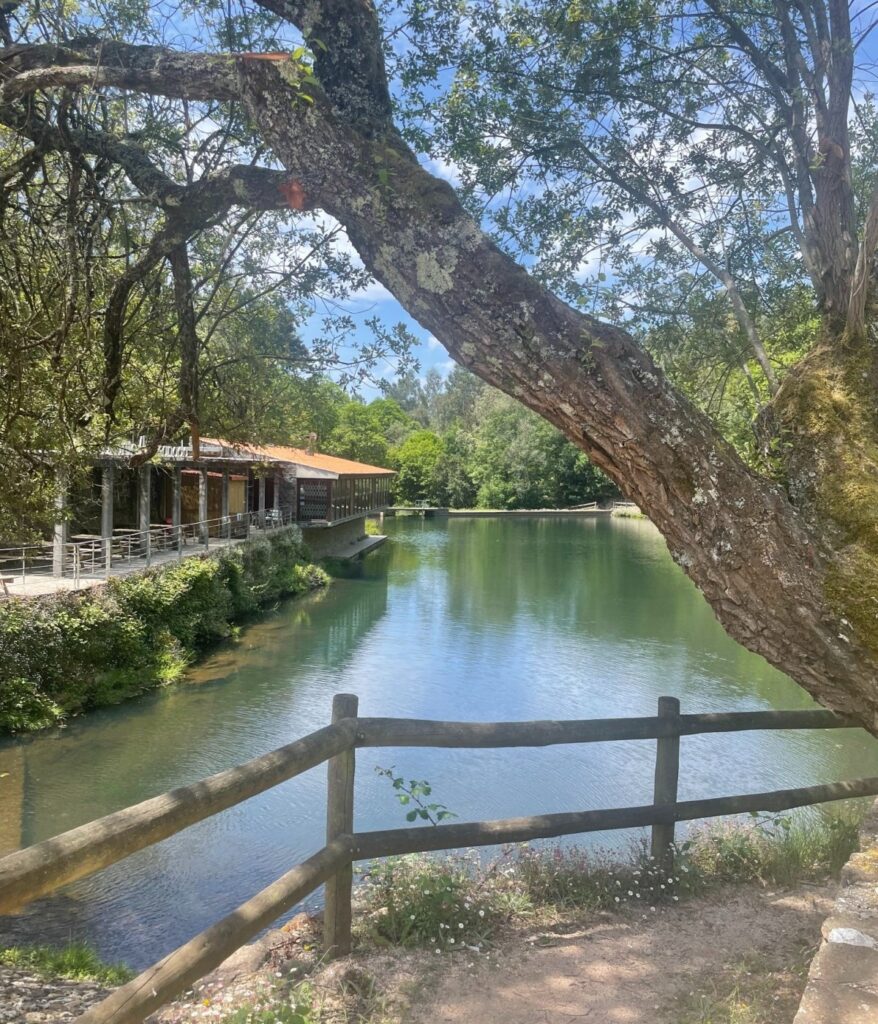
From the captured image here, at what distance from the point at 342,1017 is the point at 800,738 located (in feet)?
43.1

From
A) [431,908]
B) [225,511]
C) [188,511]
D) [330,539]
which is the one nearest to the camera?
[431,908]

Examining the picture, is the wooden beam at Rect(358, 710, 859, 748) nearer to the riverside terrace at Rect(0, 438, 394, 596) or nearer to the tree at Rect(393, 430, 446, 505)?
the riverside terrace at Rect(0, 438, 394, 596)

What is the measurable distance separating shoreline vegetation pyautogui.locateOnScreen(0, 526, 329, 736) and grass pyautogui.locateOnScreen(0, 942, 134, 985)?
769 cm

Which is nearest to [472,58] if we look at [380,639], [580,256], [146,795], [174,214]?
[580,256]

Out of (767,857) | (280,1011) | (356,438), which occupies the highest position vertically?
(356,438)

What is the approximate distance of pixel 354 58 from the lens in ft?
8.87

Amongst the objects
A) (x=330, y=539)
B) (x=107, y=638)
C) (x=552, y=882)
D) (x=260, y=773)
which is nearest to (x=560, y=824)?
(x=552, y=882)

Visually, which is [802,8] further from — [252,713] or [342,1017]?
[252,713]

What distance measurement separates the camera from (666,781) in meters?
3.99

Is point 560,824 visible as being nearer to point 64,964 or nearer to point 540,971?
point 540,971

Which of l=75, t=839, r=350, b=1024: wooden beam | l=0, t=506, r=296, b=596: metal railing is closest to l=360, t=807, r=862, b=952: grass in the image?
l=75, t=839, r=350, b=1024: wooden beam

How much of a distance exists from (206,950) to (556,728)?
1783mm

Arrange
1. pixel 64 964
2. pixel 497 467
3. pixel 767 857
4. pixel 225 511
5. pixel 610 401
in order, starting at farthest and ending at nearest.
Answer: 1. pixel 497 467
2. pixel 225 511
3. pixel 64 964
4. pixel 767 857
5. pixel 610 401

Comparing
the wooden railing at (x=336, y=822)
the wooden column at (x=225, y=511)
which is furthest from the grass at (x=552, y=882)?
the wooden column at (x=225, y=511)
